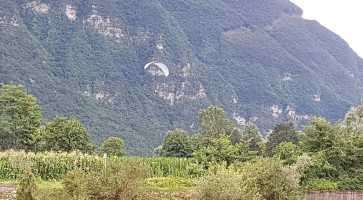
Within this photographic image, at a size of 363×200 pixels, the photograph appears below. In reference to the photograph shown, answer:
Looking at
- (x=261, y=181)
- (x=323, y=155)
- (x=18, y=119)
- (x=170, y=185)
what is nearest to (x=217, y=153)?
(x=323, y=155)

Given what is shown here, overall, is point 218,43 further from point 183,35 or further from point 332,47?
point 332,47

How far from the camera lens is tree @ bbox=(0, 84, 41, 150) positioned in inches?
1324

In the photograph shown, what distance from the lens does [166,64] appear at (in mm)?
126688

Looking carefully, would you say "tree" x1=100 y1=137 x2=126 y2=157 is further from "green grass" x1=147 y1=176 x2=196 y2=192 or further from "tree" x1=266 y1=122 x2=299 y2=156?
"green grass" x1=147 y1=176 x2=196 y2=192

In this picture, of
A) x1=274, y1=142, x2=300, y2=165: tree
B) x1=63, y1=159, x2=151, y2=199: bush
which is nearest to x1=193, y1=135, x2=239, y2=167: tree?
x1=274, y1=142, x2=300, y2=165: tree

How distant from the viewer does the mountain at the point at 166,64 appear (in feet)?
309

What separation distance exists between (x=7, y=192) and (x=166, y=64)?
11227 cm

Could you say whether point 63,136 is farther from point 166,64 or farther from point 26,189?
point 166,64

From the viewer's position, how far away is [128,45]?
134125 millimetres

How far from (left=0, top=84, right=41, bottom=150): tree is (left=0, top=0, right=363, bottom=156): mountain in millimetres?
40541

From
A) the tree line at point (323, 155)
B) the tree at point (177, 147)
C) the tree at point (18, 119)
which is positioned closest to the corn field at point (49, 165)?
the tree line at point (323, 155)

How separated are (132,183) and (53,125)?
64.4 ft

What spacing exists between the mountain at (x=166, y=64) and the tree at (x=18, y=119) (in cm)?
4054

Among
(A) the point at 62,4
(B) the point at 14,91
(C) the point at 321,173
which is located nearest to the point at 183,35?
(A) the point at 62,4
